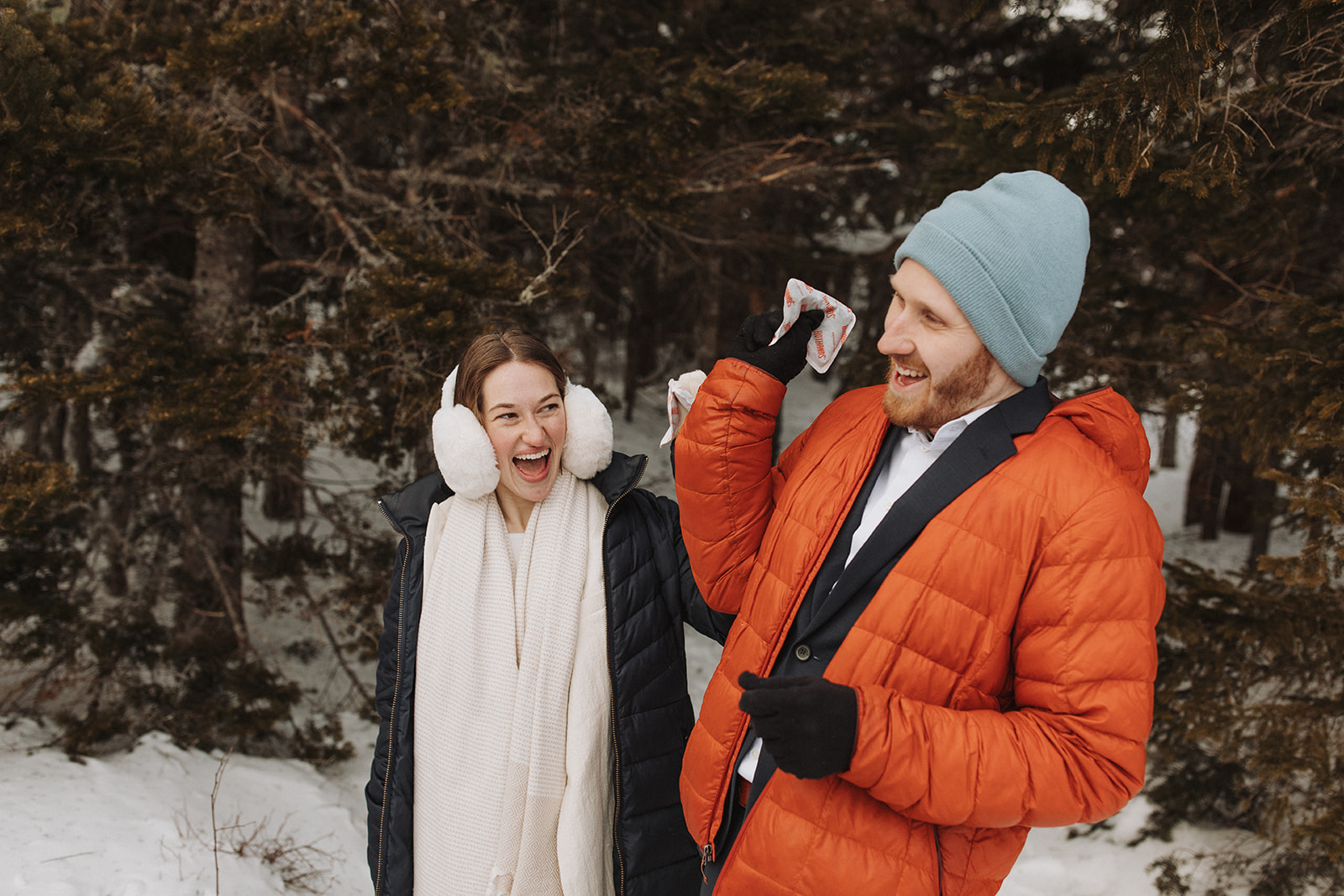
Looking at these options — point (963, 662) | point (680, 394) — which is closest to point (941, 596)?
point (963, 662)

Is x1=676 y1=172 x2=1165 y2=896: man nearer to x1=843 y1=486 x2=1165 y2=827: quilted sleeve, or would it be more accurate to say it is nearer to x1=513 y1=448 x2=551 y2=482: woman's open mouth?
x1=843 y1=486 x2=1165 y2=827: quilted sleeve

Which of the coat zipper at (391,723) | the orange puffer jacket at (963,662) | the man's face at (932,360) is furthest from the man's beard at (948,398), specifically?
the coat zipper at (391,723)

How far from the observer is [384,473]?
18.1ft

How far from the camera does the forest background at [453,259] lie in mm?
3307

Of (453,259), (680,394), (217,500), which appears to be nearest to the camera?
(680,394)

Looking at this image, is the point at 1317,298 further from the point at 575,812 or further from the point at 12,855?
the point at 12,855

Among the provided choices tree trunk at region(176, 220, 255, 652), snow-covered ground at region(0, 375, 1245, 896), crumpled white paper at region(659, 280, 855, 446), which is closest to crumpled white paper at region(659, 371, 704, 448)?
crumpled white paper at region(659, 280, 855, 446)

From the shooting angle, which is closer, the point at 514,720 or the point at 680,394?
the point at 680,394

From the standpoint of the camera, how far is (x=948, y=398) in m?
1.57

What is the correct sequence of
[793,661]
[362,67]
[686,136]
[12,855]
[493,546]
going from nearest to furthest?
[793,661] < [493,546] < [12,855] < [362,67] < [686,136]

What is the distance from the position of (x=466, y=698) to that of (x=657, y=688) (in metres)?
0.56

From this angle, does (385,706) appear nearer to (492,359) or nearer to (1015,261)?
(492,359)

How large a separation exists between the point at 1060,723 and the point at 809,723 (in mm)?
438

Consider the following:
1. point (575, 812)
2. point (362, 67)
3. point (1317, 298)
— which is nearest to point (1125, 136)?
point (1317, 298)
